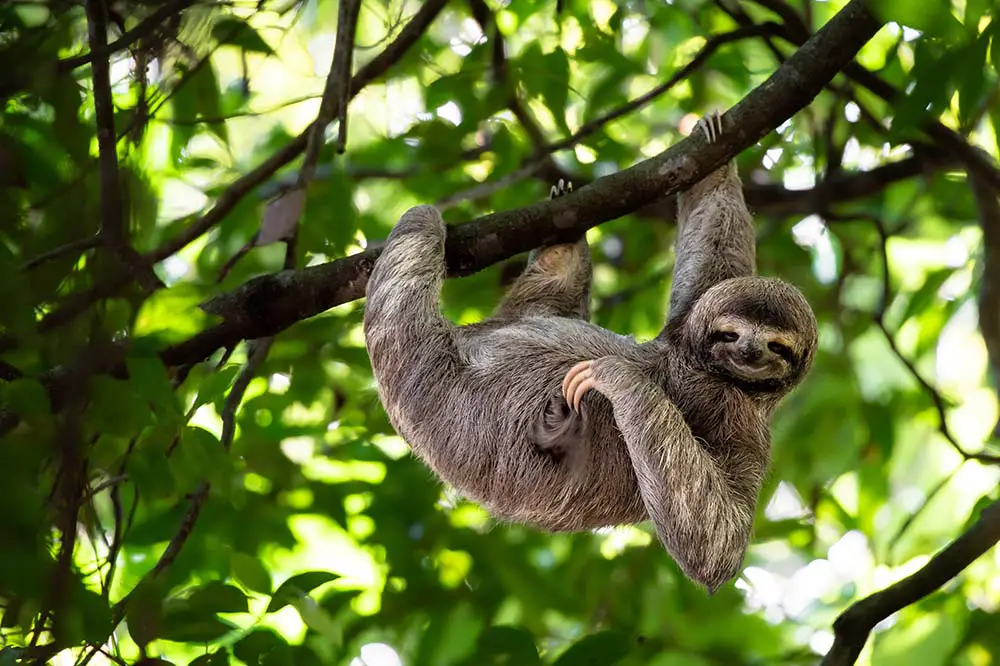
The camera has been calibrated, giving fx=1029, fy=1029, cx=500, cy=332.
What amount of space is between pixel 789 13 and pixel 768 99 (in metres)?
1.63

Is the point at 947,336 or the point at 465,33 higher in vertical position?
the point at 465,33

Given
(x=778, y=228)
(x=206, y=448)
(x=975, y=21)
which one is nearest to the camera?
(x=975, y=21)

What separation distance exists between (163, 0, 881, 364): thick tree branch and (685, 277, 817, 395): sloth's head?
986 millimetres

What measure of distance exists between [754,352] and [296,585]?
3249 mm

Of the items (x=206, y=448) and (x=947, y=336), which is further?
(x=947, y=336)

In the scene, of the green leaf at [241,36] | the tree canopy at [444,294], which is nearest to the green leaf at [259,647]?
the tree canopy at [444,294]

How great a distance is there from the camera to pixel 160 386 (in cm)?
426

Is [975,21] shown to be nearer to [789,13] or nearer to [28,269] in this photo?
[789,13]

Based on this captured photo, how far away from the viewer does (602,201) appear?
6.15 meters

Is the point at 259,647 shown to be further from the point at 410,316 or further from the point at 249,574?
the point at 410,316

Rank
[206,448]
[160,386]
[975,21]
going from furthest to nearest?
[206,448]
[975,21]
[160,386]

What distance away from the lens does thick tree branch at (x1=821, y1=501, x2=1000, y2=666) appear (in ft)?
17.1

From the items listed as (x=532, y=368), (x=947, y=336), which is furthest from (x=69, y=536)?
(x=947, y=336)

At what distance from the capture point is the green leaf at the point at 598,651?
18.2 feet
